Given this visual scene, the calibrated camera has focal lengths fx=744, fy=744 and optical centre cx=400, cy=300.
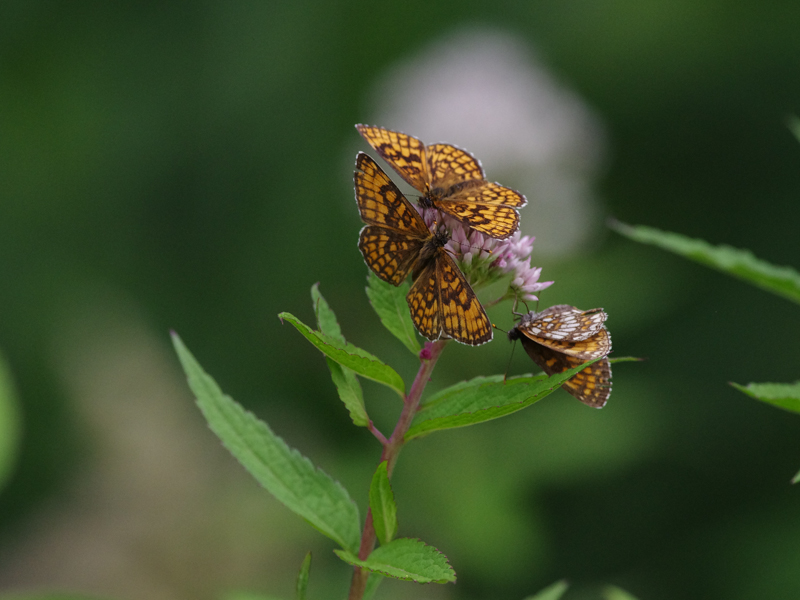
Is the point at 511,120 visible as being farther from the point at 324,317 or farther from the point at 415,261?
the point at 324,317

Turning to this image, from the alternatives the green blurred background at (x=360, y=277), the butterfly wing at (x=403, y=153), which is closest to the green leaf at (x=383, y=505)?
the butterfly wing at (x=403, y=153)

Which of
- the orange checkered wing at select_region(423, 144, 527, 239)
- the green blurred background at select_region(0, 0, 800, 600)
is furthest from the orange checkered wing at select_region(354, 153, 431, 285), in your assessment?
the green blurred background at select_region(0, 0, 800, 600)

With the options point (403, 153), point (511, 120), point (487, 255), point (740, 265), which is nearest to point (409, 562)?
point (487, 255)

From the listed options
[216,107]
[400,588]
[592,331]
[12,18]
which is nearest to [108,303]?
[216,107]

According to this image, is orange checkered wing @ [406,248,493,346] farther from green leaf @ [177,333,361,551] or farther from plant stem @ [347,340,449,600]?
green leaf @ [177,333,361,551]

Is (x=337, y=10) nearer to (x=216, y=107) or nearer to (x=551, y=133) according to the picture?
(x=216, y=107)

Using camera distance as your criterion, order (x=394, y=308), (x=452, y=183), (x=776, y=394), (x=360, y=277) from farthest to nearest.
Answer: (x=360, y=277) < (x=452, y=183) < (x=394, y=308) < (x=776, y=394)
